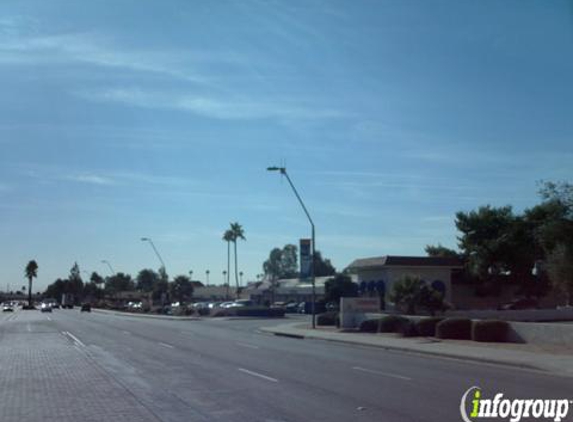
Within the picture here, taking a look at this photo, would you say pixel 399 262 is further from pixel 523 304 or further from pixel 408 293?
pixel 408 293

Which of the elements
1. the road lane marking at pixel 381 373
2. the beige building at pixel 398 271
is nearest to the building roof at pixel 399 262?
the beige building at pixel 398 271

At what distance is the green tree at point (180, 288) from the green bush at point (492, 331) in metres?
90.8

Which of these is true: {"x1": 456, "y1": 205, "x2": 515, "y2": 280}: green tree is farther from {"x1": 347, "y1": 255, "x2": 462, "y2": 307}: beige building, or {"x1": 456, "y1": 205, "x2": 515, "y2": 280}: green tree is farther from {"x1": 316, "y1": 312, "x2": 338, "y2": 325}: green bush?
{"x1": 316, "y1": 312, "x2": 338, "y2": 325}: green bush

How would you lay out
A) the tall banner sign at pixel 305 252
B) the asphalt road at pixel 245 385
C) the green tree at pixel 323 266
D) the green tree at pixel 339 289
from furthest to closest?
the green tree at pixel 323 266, the green tree at pixel 339 289, the tall banner sign at pixel 305 252, the asphalt road at pixel 245 385

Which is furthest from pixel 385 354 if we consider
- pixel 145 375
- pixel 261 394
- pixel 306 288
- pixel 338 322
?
pixel 306 288

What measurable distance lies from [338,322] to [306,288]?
54069 millimetres

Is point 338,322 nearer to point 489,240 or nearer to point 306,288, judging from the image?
point 489,240

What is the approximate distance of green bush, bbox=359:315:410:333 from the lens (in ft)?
132

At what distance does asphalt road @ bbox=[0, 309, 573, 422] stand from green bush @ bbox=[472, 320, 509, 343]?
5535 mm

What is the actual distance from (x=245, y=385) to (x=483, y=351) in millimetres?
12877

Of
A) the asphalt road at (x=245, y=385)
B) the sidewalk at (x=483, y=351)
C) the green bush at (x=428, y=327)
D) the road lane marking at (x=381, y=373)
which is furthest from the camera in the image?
the green bush at (x=428, y=327)

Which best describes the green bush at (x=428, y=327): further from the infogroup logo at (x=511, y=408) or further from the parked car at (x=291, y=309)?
the parked car at (x=291, y=309)

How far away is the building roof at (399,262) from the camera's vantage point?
6581 centimetres

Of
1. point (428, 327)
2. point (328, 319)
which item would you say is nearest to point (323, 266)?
point (328, 319)
